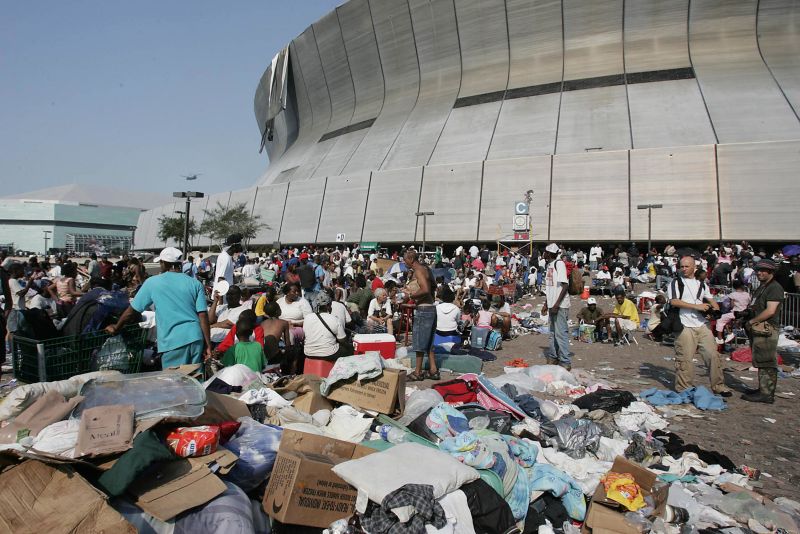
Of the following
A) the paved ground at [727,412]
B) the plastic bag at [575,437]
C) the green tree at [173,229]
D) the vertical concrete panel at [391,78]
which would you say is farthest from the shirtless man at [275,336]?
the green tree at [173,229]

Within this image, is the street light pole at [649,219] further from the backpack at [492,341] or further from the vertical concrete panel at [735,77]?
the backpack at [492,341]

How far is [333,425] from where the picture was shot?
16.0 ft

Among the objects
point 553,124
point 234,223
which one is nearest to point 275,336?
point 553,124

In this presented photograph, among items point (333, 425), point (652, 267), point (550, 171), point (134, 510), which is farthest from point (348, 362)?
point (550, 171)

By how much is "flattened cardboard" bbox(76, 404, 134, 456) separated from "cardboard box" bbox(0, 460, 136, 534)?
0.62ft

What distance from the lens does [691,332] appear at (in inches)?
279

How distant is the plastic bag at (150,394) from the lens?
3.79m

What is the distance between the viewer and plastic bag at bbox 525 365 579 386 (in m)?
7.68

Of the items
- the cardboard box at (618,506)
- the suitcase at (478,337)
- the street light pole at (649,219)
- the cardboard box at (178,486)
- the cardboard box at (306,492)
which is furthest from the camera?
the street light pole at (649,219)

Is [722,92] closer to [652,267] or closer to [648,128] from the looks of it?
[648,128]

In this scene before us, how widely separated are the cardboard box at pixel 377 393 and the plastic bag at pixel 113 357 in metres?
2.14

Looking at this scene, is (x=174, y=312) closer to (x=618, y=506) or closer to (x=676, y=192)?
(x=618, y=506)

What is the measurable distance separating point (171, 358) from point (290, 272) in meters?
3.56

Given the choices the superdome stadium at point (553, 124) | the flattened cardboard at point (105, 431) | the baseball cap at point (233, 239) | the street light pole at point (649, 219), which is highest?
the superdome stadium at point (553, 124)
